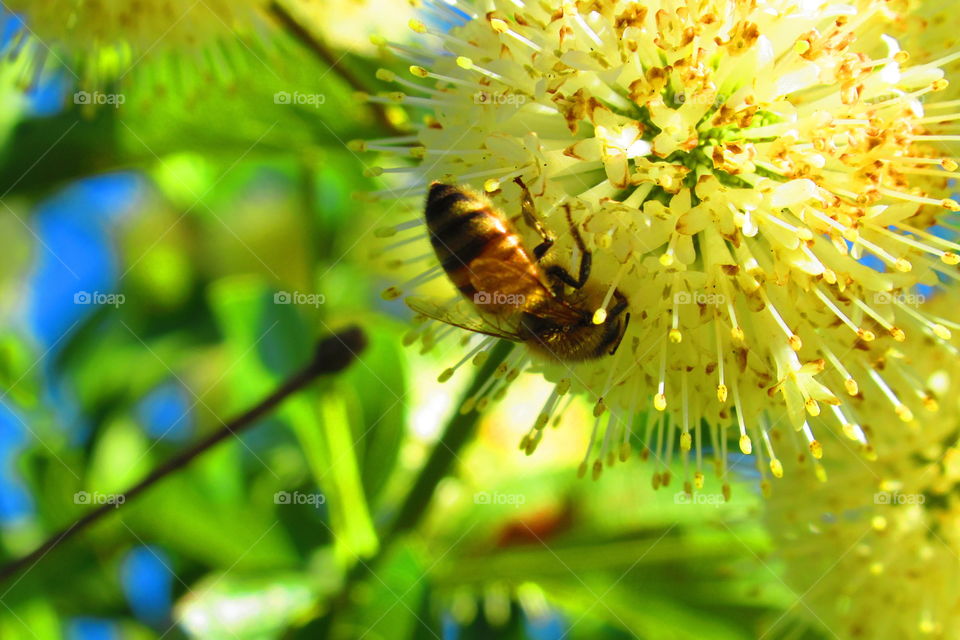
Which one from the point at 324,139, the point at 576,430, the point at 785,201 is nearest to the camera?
the point at 785,201

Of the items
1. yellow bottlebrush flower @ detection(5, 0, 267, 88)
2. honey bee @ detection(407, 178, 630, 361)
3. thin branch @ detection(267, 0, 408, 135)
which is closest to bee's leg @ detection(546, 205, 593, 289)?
honey bee @ detection(407, 178, 630, 361)

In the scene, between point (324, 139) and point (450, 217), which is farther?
point (324, 139)

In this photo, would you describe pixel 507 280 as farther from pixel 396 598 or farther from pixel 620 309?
pixel 396 598

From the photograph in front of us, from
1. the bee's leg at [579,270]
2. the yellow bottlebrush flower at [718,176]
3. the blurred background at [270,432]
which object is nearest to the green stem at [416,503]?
the blurred background at [270,432]

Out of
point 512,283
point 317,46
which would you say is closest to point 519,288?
point 512,283

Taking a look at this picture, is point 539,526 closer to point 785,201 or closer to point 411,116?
point 411,116

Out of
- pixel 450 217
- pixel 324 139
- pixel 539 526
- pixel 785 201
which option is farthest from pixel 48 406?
pixel 785 201
